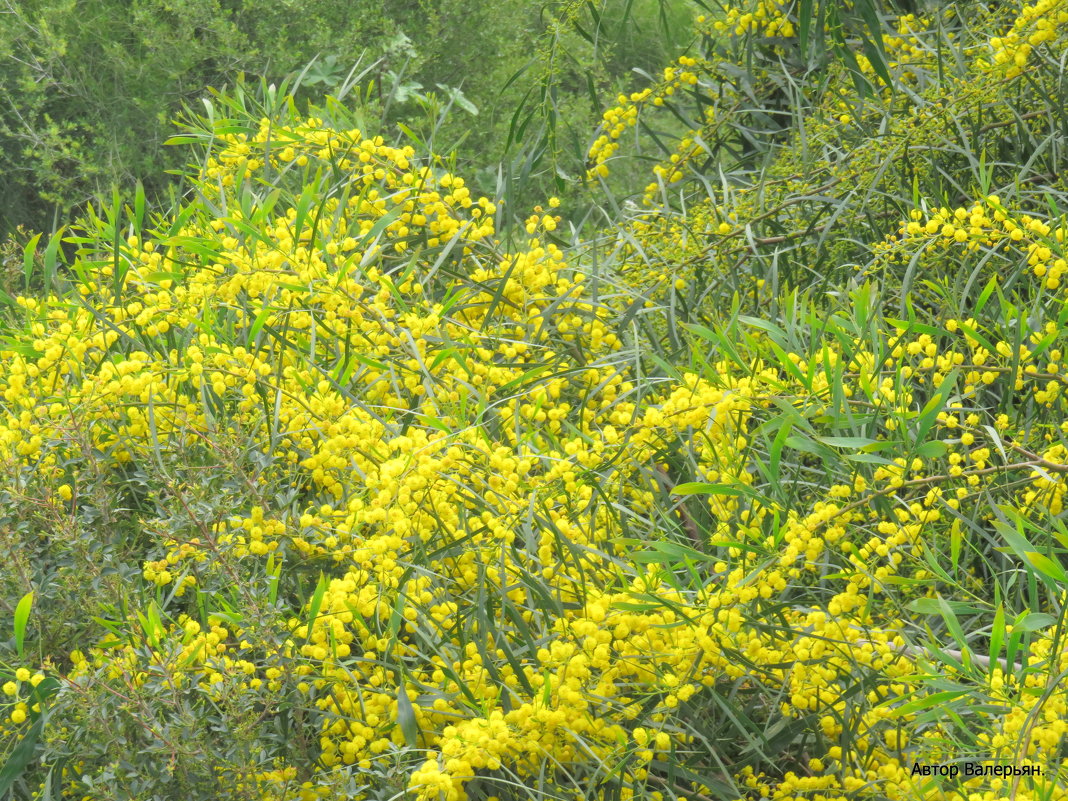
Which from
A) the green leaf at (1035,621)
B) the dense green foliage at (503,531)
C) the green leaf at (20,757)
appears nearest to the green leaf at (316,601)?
the dense green foliage at (503,531)

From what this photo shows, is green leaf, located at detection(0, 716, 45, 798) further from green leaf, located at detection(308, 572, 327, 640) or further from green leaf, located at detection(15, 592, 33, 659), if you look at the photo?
green leaf, located at detection(308, 572, 327, 640)

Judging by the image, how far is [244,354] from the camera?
2027 mm

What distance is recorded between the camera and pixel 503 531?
1694mm

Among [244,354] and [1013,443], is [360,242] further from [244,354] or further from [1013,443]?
[1013,443]

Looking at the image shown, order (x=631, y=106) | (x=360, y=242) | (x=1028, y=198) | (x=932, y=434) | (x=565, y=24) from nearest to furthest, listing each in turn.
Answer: (x=932, y=434) < (x=360, y=242) < (x=1028, y=198) < (x=565, y=24) < (x=631, y=106)

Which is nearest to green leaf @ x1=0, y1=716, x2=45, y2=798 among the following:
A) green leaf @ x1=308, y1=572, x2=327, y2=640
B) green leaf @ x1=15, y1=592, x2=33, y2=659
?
green leaf @ x1=15, y1=592, x2=33, y2=659

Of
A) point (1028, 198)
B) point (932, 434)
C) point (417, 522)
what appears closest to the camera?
point (417, 522)

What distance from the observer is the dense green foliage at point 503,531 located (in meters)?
1.60

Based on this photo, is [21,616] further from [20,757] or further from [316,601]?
[316,601]

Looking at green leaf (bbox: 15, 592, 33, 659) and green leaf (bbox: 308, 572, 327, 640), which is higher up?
green leaf (bbox: 308, 572, 327, 640)

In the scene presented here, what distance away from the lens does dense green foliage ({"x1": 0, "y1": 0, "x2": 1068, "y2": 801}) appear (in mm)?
1601

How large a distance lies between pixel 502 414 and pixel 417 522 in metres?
0.39

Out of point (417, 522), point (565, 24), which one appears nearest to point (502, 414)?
point (417, 522)

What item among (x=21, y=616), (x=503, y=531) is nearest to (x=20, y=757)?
(x=21, y=616)
